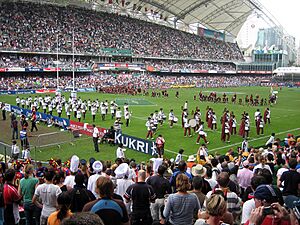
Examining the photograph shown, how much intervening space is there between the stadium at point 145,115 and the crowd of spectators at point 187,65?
44 centimetres

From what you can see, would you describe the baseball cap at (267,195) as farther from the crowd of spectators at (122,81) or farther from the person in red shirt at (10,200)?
the crowd of spectators at (122,81)

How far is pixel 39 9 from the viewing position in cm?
6197

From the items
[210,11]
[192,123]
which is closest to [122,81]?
[210,11]

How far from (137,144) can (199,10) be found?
68.9 metres

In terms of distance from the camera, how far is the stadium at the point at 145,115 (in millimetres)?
5336

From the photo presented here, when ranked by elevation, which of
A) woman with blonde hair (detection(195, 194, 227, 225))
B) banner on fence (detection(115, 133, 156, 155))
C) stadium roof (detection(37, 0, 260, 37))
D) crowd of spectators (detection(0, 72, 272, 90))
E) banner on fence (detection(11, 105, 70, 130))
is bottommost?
banner on fence (detection(115, 133, 156, 155))

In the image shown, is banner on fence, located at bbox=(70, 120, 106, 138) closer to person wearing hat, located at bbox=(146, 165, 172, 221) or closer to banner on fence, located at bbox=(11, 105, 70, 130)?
banner on fence, located at bbox=(11, 105, 70, 130)

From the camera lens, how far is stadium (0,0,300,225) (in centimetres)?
534

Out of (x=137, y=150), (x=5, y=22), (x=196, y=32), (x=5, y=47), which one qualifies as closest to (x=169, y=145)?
(x=137, y=150)

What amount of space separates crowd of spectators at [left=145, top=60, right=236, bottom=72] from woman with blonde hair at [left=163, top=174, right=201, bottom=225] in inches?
2679

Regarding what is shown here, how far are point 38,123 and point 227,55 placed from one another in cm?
Answer: 7630

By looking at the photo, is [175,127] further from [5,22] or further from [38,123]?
[5,22]

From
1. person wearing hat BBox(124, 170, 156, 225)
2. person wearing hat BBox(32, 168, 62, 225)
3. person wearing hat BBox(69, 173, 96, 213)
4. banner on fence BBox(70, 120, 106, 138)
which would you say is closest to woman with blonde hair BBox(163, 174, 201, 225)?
person wearing hat BBox(124, 170, 156, 225)

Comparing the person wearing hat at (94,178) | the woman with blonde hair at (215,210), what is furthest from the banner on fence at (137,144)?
the woman with blonde hair at (215,210)
